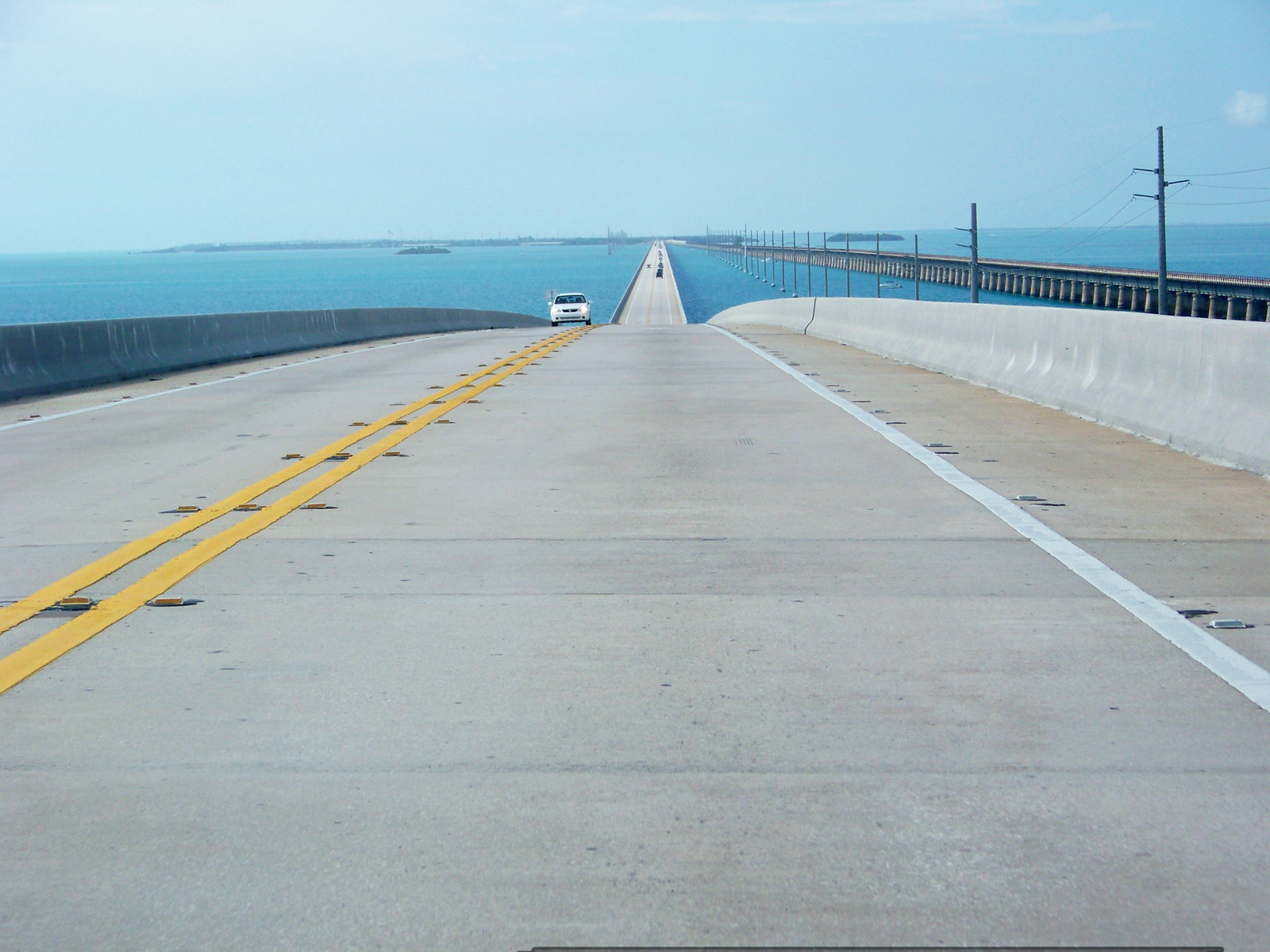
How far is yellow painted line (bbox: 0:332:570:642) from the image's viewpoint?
608cm

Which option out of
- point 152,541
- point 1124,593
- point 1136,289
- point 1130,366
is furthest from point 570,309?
point 1136,289

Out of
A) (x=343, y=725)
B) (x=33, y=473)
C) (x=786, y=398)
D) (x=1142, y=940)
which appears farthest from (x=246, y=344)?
(x=1142, y=940)

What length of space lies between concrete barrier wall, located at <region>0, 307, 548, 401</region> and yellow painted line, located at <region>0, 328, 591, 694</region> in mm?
8183

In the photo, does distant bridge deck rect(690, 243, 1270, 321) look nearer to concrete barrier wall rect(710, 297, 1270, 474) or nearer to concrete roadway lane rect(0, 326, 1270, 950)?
concrete barrier wall rect(710, 297, 1270, 474)

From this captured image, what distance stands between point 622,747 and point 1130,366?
9126 mm

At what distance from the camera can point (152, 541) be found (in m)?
7.48

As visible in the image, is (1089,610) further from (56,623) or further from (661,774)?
(56,623)

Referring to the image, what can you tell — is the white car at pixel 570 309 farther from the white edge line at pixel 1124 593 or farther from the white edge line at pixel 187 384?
the white edge line at pixel 1124 593

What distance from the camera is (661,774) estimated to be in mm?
4145

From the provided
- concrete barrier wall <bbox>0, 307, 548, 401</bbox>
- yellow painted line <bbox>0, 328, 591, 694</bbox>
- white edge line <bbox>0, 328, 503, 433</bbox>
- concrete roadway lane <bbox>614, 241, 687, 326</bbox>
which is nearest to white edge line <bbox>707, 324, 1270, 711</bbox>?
yellow painted line <bbox>0, 328, 591, 694</bbox>

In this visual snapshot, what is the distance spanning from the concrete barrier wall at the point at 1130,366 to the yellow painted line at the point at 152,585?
20.8 ft

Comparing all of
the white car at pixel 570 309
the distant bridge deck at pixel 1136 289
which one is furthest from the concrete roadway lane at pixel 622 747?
the distant bridge deck at pixel 1136 289

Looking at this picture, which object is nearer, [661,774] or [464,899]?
[464,899]

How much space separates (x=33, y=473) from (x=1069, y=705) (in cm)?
808
